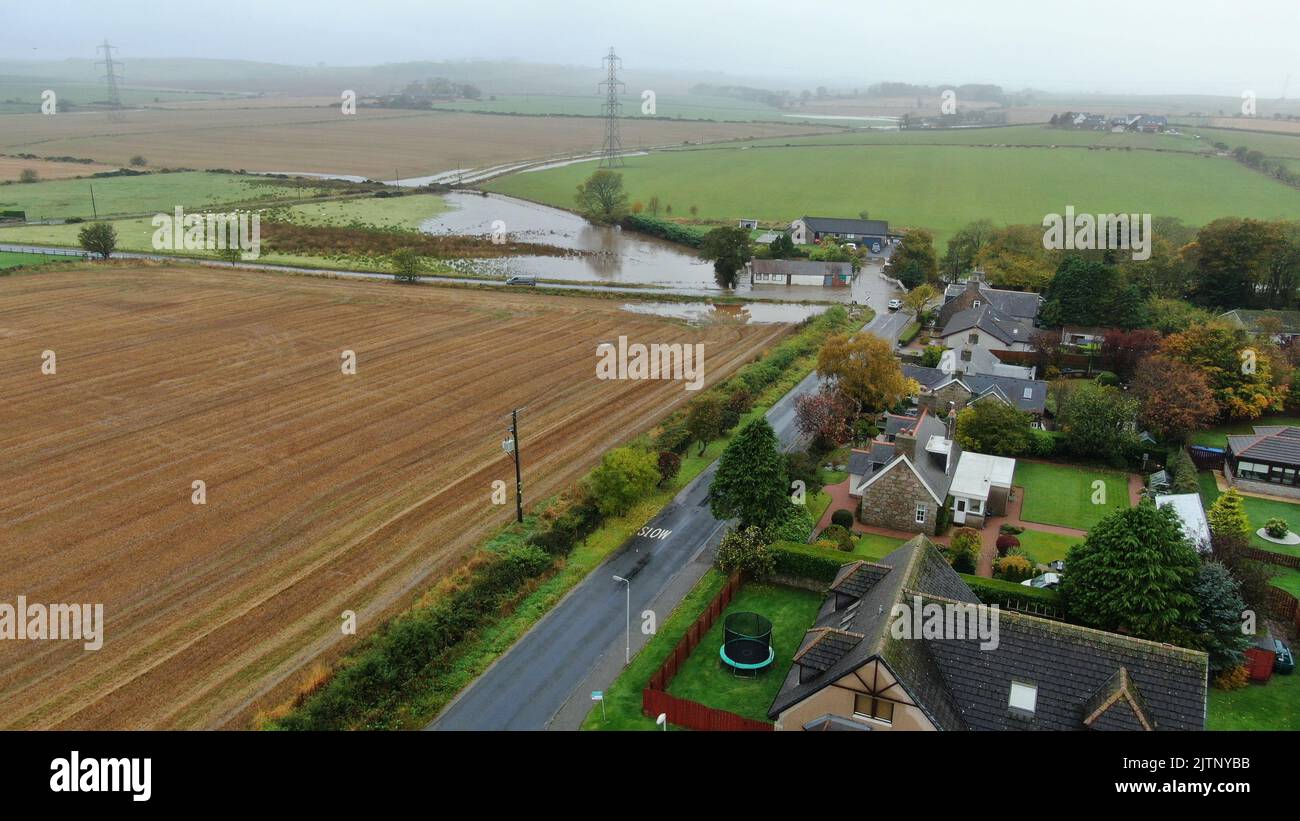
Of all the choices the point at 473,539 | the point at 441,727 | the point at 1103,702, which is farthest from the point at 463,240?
the point at 1103,702

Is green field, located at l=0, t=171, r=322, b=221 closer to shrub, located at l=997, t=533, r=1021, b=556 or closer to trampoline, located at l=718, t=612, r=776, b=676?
trampoline, located at l=718, t=612, r=776, b=676

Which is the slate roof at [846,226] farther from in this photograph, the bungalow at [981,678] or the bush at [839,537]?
the bungalow at [981,678]

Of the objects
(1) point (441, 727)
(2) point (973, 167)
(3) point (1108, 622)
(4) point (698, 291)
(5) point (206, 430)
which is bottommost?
(1) point (441, 727)

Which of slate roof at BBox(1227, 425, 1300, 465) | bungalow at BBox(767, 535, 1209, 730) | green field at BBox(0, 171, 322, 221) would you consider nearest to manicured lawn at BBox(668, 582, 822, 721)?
bungalow at BBox(767, 535, 1209, 730)

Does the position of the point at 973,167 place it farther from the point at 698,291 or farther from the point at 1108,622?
the point at 1108,622

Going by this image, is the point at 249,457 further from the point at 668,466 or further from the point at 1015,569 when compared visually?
the point at 1015,569

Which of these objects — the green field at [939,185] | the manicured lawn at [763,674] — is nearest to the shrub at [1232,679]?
the manicured lawn at [763,674]
